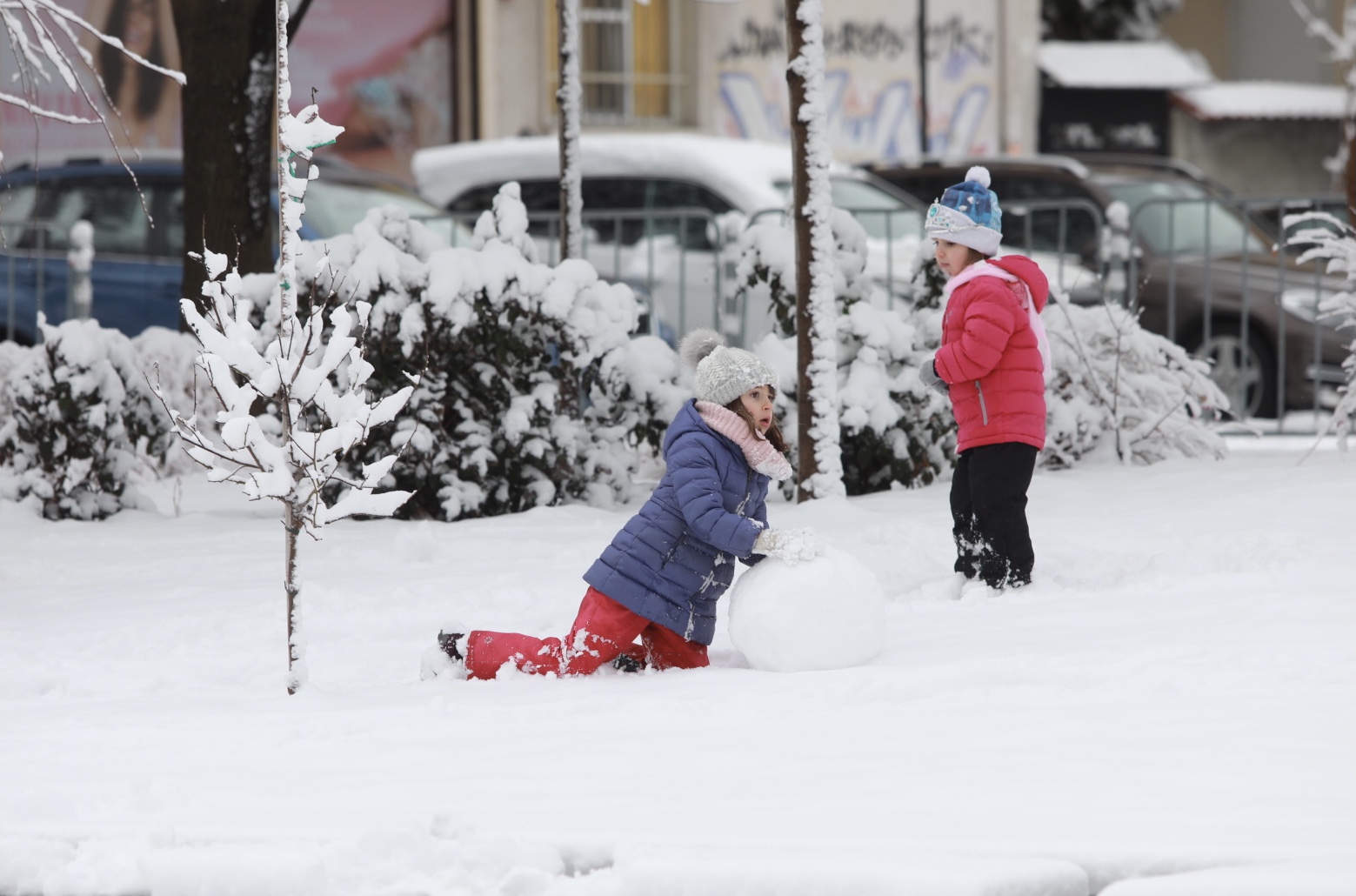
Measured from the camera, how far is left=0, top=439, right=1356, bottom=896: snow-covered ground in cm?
291

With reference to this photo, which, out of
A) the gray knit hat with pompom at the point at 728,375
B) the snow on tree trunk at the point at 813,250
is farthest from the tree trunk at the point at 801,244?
the gray knit hat with pompom at the point at 728,375

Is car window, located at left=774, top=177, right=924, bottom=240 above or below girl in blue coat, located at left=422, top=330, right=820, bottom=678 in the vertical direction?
above

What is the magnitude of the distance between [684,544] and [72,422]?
347 centimetres

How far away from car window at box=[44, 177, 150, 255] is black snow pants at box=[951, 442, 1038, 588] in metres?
6.75

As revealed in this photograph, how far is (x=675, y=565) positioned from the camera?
14.4ft

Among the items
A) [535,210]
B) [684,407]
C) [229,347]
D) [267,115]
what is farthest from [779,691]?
[535,210]

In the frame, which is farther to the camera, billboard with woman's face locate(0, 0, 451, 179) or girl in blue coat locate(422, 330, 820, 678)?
billboard with woman's face locate(0, 0, 451, 179)

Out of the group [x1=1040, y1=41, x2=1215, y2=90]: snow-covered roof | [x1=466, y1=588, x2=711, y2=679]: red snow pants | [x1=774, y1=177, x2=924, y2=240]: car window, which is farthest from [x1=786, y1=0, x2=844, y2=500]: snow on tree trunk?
[x1=1040, y1=41, x2=1215, y2=90]: snow-covered roof

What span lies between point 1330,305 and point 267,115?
516 cm

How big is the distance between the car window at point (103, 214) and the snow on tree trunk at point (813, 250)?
215 inches

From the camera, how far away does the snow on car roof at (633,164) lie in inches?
406

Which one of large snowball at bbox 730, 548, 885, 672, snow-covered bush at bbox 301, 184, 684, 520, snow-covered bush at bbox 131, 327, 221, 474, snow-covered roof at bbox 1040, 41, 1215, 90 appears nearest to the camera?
large snowball at bbox 730, 548, 885, 672

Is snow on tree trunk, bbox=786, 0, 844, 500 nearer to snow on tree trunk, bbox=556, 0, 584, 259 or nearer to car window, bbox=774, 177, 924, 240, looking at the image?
snow on tree trunk, bbox=556, 0, 584, 259

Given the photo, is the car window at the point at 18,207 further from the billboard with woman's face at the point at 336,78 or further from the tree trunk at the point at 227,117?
the billboard with woman's face at the point at 336,78
